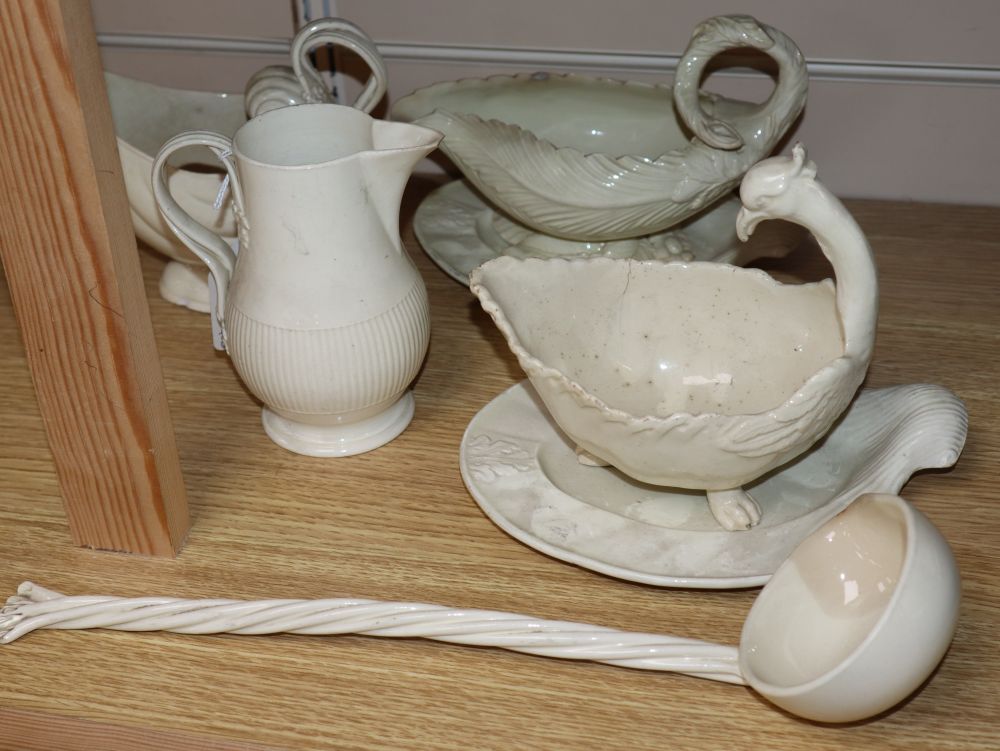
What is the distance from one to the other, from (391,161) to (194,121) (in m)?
0.35

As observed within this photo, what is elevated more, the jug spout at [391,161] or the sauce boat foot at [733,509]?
the jug spout at [391,161]

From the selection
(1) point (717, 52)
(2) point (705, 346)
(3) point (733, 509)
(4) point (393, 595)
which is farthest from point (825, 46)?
(4) point (393, 595)

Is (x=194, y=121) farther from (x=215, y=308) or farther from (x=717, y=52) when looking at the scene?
(x=717, y=52)

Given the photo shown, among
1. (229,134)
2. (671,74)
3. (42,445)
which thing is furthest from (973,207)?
(42,445)

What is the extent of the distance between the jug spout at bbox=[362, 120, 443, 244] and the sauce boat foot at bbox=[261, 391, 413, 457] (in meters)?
0.12

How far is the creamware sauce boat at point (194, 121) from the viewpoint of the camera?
2.52ft

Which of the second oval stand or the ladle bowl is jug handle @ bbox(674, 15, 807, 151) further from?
the ladle bowl

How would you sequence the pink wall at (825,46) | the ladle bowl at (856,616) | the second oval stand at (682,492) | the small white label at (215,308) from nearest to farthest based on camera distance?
the ladle bowl at (856,616) → the second oval stand at (682,492) → the small white label at (215,308) → the pink wall at (825,46)

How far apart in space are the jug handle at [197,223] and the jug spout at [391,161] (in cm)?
8

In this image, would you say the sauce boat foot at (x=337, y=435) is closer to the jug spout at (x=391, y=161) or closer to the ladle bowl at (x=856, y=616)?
the jug spout at (x=391, y=161)

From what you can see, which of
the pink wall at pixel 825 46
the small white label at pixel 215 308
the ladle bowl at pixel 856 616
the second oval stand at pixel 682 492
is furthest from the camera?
the pink wall at pixel 825 46

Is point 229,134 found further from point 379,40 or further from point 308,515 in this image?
point 308,515

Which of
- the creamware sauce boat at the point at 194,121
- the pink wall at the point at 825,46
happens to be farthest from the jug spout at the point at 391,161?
the pink wall at the point at 825,46

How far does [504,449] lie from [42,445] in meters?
0.30
